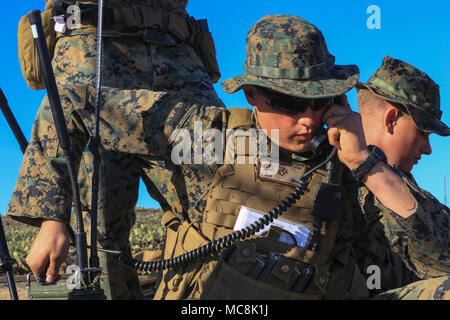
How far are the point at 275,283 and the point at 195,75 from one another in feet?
8.53

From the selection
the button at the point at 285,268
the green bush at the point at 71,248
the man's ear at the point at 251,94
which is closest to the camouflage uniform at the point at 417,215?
the button at the point at 285,268

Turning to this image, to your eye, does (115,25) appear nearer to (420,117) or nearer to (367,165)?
(420,117)

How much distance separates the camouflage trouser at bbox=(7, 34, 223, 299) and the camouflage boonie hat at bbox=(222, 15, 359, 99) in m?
0.54

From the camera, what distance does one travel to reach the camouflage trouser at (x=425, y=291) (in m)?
3.00


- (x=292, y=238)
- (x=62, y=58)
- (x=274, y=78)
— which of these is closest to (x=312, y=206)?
(x=292, y=238)

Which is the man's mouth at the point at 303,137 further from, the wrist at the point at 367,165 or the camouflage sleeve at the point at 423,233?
the camouflage sleeve at the point at 423,233

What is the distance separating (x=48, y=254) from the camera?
334 cm

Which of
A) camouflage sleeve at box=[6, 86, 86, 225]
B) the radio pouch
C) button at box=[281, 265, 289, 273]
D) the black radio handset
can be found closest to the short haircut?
the black radio handset

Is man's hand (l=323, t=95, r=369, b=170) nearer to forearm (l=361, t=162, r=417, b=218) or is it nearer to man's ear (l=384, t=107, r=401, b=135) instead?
forearm (l=361, t=162, r=417, b=218)

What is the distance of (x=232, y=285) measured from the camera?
9.99ft

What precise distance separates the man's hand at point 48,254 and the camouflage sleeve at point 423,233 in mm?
1888

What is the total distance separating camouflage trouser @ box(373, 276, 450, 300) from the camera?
3.00 m

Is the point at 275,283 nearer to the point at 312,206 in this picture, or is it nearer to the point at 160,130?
the point at 312,206

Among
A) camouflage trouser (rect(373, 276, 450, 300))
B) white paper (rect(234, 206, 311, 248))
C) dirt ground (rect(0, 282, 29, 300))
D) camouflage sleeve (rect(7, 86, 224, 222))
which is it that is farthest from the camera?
dirt ground (rect(0, 282, 29, 300))
